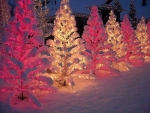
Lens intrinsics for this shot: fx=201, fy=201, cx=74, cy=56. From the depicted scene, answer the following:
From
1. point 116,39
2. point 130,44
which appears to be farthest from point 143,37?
point 116,39

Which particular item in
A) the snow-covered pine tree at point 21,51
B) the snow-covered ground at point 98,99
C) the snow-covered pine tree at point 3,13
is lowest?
the snow-covered ground at point 98,99

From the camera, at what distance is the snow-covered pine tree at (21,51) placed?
35.7 feet

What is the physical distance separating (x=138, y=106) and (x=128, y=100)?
0.93 metres

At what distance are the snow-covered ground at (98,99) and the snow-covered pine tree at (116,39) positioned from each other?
453 cm

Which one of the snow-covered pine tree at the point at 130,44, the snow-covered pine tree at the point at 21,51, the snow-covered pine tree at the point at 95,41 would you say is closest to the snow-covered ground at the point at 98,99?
the snow-covered pine tree at the point at 21,51

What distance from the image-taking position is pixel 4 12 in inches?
859

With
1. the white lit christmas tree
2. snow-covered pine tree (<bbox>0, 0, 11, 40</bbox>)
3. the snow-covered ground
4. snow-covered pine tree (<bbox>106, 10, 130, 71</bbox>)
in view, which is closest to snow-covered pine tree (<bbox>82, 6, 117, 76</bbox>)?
the snow-covered ground

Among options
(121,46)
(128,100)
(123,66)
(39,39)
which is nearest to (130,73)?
(123,66)

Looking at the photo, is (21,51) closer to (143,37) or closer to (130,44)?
(130,44)

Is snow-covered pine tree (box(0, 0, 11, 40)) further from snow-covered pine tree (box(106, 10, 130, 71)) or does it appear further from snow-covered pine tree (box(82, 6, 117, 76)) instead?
snow-covered pine tree (box(106, 10, 130, 71))

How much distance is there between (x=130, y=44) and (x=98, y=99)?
12.1 metres

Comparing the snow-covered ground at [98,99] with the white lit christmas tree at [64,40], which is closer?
the snow-covered ground at [98,99]

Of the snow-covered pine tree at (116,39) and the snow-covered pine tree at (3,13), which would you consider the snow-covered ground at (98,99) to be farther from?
the snow-covered pine tree at (3,13)

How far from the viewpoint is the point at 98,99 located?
12.0m
